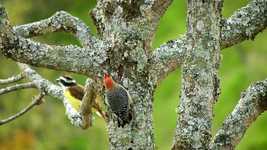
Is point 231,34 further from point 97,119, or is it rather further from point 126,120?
point 97,119

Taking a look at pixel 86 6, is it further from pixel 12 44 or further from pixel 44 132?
pixel 12 44

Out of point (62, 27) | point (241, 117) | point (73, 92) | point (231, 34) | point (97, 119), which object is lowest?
point (241, 117)

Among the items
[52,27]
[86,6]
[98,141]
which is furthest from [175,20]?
[52,27]

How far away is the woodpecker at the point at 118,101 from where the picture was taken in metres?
3.25

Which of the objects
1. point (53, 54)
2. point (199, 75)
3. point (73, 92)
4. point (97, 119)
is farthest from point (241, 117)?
point (97, 119)

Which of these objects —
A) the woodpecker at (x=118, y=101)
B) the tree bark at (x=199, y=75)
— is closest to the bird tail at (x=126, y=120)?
the woodpecker at (x=118, y=101)

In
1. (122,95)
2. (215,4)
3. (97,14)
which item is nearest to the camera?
(215,4)

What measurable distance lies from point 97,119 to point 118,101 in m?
13.7

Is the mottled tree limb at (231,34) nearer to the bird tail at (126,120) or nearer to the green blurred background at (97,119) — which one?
the bird tail at (126,120)

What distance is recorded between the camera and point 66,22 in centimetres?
378

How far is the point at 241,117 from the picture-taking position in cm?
324

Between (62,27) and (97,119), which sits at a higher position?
(97,119)

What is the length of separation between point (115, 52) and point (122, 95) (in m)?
0.22

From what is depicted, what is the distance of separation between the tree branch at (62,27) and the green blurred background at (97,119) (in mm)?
12407
